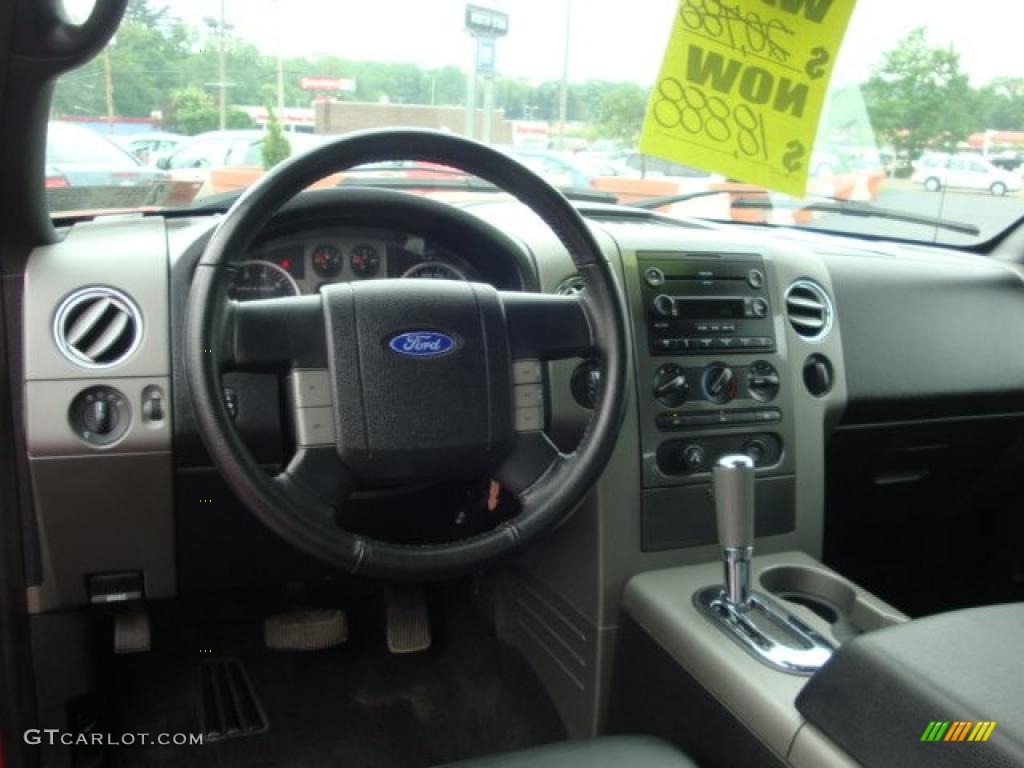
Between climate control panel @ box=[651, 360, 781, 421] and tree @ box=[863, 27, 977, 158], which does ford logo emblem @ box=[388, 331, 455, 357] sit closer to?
climate control panel @ box=[651, 360, 781, 421]

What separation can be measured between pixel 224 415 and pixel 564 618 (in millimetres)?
966

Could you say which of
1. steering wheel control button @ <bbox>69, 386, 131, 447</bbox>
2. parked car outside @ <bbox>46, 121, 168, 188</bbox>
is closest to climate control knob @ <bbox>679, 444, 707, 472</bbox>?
steering wheel control button @ <bbox>69, 386, 131, 447</bbox>

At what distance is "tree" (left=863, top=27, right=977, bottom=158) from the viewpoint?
218 centimetres

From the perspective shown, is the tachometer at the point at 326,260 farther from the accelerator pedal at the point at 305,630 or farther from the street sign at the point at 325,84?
the accelerator pedal at the point at 305,630

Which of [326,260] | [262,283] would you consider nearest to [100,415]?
[262,283]

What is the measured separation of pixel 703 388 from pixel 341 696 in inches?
43.9

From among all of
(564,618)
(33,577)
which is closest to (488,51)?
(564,618)

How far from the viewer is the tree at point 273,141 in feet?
5.33

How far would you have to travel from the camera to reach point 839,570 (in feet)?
8.12

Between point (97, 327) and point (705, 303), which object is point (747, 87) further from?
point (97, 327)

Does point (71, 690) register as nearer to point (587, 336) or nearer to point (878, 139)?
point (587, 336)

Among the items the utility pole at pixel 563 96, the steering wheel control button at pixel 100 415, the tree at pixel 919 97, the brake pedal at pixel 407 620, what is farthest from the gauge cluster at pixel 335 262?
the tree at pixel 919 97

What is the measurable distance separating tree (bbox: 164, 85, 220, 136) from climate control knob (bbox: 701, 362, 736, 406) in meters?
1.02

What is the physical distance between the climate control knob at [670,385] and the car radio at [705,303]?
0.03 m
